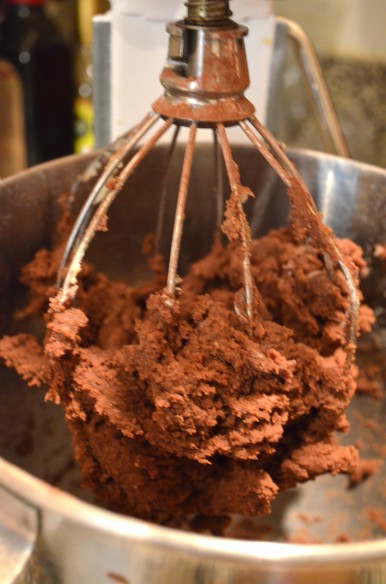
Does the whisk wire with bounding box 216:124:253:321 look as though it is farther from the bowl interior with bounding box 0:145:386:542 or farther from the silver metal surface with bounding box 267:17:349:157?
the silver metal surface with bounding box 267:17:349:157

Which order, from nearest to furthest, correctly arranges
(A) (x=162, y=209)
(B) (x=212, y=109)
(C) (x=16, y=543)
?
1. (C) (x=16, y=543)
2. (B) (x=212, y=109)
3. (A) (x=162, y=209)

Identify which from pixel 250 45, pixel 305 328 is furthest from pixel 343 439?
pixel 250 45

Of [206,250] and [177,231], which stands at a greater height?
[177,231]

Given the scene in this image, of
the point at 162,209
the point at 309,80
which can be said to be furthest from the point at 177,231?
the point at 309,80

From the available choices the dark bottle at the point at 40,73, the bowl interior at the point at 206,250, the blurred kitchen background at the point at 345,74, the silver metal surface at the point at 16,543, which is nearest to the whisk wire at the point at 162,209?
the bowl interior at the point at 206,250

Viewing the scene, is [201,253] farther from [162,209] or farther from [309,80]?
[309,80]

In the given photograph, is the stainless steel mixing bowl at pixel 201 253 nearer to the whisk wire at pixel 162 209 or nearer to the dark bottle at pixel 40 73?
the whisk wire at pixel 162 209

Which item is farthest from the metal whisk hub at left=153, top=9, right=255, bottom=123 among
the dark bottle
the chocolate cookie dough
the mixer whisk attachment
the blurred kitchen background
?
the dark bottle
